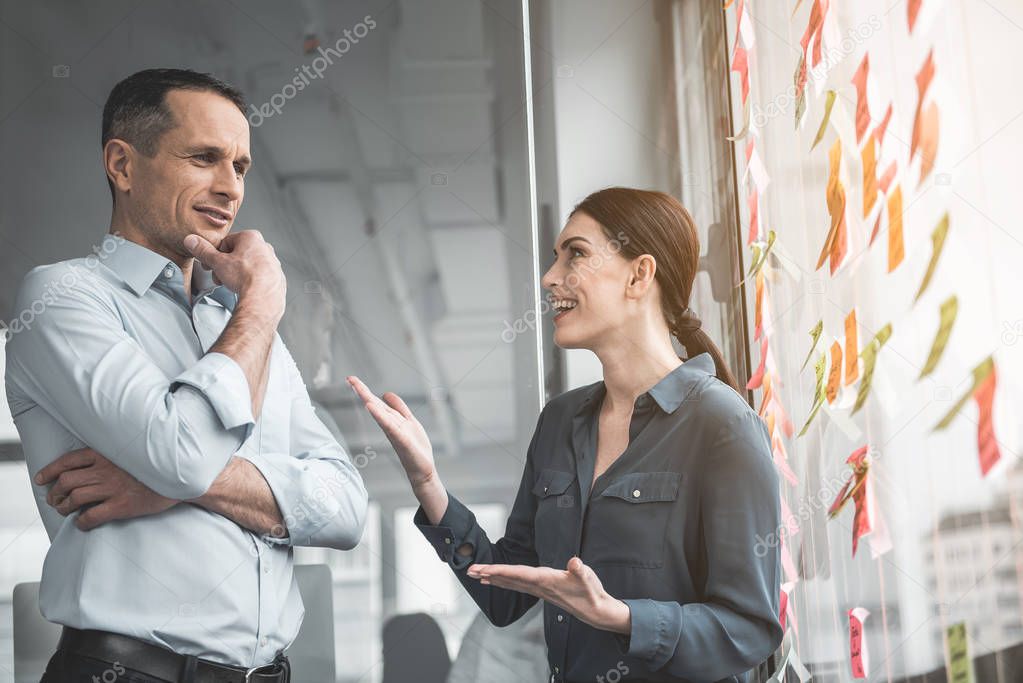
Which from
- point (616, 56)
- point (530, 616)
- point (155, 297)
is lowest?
point (530, 616)

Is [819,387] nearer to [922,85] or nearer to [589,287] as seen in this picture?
[589,287]

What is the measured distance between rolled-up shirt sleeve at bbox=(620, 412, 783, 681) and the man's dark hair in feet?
3.22

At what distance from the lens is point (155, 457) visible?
1121 millimetres

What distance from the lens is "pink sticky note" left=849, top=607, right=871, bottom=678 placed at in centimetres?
132

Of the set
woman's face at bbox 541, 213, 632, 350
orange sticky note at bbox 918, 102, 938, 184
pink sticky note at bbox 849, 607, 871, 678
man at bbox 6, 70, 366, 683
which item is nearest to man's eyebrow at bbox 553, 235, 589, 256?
woman's face at bbox 541, 213, 632, 350

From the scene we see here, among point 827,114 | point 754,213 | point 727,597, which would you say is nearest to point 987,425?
point 727,597

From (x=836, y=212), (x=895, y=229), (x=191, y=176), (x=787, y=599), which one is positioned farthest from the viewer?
(x=787, y=599)

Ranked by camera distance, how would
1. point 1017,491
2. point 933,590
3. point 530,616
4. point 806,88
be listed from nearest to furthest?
point 1017,491 → point 933,590 → point 806,88 → point 530,616

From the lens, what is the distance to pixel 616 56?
2371 millimetres

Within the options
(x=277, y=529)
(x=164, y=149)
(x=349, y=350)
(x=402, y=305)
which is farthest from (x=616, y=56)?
(x=277, y=529)

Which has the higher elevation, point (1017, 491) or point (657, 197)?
point (657, 197)

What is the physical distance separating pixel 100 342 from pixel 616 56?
1570 mm

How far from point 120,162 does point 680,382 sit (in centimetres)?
93

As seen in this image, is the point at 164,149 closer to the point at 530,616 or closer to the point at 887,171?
the point at 887,171
